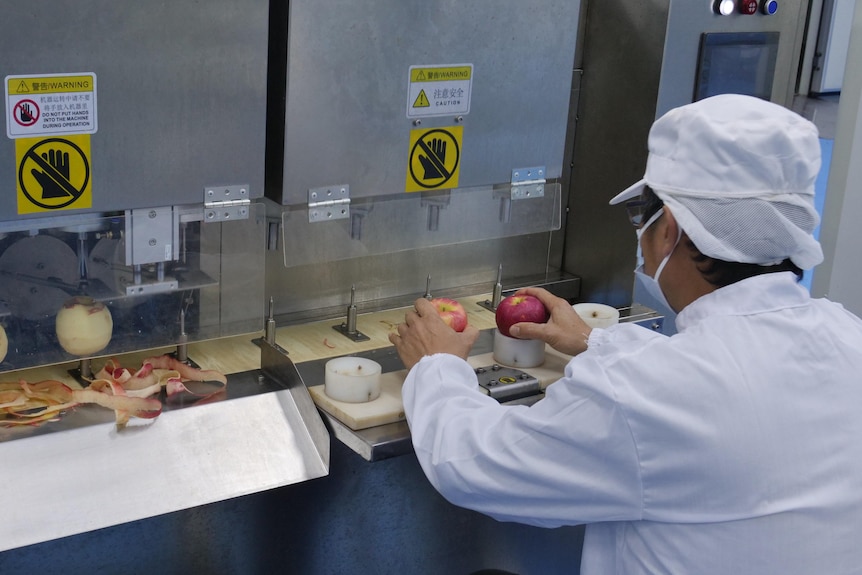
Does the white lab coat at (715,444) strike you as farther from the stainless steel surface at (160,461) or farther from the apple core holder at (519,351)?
the apple core holder at (519,351)

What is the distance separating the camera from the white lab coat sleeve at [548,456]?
4.56 ft

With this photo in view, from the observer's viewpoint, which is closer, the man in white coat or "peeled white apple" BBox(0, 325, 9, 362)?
the man in white coat

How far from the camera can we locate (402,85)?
82.1 inches

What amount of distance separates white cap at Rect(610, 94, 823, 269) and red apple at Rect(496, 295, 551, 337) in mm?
781

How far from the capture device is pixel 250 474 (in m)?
1.90

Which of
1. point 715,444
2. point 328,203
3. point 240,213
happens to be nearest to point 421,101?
point 328,203

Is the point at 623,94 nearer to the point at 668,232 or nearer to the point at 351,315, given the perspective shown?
the point at 351,315

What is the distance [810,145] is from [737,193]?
12 cm

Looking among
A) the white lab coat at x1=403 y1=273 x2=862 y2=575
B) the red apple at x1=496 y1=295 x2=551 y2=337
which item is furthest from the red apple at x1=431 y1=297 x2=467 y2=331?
the white lab coat at x1=403 y1=273 x2=862 y2=575

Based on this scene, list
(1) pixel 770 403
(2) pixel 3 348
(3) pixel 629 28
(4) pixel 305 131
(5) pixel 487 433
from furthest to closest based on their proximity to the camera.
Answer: (3) pixel 629 28 → (4) pixel 305 131 → (2) pixel 3 348 → (5) pixel 487 433 → (1) pixel 770 403

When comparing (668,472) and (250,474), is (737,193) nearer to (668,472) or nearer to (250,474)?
(668,472)

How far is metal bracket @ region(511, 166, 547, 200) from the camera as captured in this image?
2.35 metres

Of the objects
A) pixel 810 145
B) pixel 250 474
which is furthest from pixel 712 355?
pixel 250 474

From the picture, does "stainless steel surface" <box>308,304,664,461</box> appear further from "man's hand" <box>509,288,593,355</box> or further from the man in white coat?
the man in white coat
